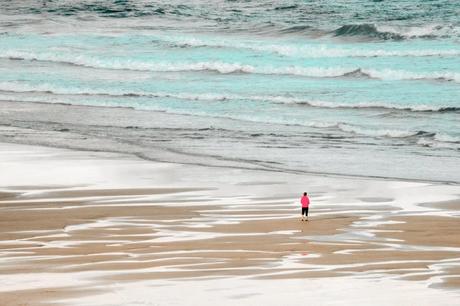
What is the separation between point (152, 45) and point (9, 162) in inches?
808

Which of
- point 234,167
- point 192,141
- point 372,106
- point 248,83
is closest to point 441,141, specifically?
point 192,141

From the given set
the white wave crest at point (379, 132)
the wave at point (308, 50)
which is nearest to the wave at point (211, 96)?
the white wave crest at point (379, 132)

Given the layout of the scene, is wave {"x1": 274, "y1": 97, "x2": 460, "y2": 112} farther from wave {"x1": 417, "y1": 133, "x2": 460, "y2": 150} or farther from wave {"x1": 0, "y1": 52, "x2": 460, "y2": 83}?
wave {"x1": 0, "y1": 52, "x2": 460, "y2": 83}

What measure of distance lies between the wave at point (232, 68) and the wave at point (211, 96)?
12.5ft

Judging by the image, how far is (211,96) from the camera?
87.7ft

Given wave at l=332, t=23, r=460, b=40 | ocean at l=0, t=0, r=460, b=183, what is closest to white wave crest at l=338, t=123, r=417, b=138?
ocean at l=0, t=0, r=460, b=183

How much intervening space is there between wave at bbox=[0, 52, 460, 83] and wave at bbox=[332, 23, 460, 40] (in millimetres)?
6650

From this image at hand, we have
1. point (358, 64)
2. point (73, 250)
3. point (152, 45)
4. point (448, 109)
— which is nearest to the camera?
point (73, 250)

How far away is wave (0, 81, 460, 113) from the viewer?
23.8 m

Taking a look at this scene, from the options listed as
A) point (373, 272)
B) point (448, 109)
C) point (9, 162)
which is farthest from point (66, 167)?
point (448, 109)

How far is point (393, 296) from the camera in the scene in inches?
377

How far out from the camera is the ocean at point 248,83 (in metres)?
19.1

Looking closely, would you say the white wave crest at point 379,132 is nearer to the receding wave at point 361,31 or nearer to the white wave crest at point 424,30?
the white wave crest at point 424,30

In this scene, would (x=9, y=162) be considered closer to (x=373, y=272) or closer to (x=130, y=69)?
(x=373, y=272)
